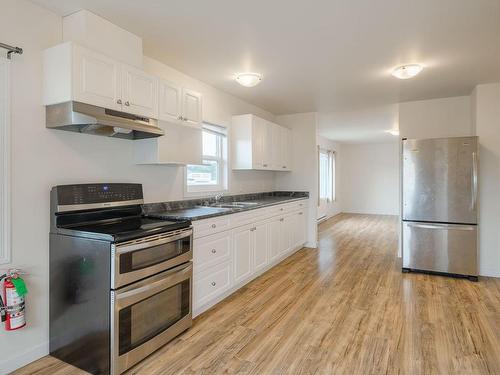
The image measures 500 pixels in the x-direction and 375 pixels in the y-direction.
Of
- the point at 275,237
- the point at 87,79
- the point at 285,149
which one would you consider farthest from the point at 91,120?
the point at 285,149

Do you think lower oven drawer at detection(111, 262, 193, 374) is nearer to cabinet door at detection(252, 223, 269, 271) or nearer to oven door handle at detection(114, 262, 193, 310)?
oven door handle at detection(114, 262, 193, 310)

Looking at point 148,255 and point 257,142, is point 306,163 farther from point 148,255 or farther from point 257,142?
point 148,255

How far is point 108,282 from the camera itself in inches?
73.9

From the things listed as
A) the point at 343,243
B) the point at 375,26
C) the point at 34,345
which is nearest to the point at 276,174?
the point at 343,243

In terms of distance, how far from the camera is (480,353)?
2.21 m

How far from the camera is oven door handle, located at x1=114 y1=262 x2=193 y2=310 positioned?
6.25ft

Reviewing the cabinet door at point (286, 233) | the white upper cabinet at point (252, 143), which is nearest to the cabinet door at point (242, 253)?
the cabinet door at point (286, 233)

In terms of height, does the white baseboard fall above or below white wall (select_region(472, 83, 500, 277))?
below

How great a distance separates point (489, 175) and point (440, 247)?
1129 mm

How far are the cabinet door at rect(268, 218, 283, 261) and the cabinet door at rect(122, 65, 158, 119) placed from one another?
215 cm

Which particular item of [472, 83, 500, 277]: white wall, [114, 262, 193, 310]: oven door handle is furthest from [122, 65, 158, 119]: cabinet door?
[472, 83, 500, 277]: white wall

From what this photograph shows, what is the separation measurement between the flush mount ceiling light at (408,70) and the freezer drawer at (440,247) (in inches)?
74.8

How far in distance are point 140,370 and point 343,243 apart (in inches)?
181

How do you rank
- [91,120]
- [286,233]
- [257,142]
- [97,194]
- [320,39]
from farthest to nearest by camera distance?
[286,233] < [257,142] < [320,39] < [97,194] < [91,120]
